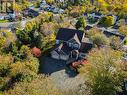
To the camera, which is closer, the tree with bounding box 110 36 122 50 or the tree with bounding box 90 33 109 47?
the tree with bounding box 90 33 109 47

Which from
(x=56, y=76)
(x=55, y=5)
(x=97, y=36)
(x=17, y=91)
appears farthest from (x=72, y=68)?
(x=55, y=5)

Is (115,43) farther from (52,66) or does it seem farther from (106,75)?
(106,75)

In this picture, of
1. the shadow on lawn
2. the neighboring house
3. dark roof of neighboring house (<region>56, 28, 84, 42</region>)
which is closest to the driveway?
the shadow on lawn

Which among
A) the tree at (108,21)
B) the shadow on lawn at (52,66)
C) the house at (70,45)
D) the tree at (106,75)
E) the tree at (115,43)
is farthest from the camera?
the tree at (108,21)

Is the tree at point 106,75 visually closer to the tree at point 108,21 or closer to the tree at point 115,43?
the tree at point 115,43

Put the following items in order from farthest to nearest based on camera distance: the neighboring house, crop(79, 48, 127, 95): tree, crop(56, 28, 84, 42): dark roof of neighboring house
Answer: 1. the neighboring house
2. crop(56, 28, 84, 42): dark roof of neighboring house
3. crop(79, 48, 127, 95): tree

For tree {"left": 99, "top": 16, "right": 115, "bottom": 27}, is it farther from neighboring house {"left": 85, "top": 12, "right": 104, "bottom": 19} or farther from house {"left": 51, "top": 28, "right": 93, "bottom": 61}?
house {"left": 51, "top": 28, "right": 93, "bottom": 61}

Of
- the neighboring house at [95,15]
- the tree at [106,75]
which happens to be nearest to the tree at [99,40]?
the tree at [106,75]
